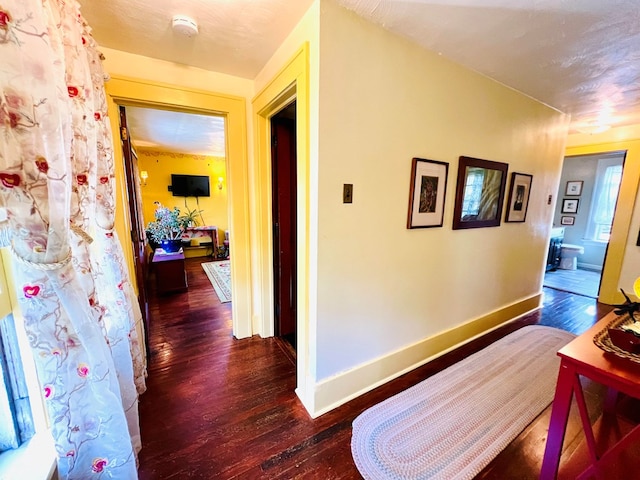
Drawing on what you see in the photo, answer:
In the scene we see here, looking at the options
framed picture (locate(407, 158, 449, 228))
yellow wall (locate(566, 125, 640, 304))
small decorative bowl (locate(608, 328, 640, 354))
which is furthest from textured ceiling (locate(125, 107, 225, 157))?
yellow wall (locate(566, 125, 640, 304))

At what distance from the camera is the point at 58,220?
797mm

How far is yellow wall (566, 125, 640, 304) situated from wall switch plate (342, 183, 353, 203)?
14.4 feet

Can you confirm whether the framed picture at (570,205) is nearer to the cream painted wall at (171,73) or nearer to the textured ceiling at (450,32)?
the textured ceiling at (450,32)

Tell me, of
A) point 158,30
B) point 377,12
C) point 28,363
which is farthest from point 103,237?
point 377,12

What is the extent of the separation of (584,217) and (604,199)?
1.50 ft

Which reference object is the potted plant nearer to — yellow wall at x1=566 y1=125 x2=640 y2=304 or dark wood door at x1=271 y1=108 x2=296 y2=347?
dark wood door at x1=271 y1=108 x2=296 y2=347

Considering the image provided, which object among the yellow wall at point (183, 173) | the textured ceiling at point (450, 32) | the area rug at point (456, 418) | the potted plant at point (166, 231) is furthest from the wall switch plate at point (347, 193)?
the yellow wall at point (183, 173)

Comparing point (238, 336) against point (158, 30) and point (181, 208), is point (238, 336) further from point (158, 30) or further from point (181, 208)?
point (181, 208)

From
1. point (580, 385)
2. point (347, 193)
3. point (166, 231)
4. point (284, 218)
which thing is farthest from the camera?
point (166, 231)

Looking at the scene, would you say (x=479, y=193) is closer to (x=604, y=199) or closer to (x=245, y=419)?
(x=245, y=419)

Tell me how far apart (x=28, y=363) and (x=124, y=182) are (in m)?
1.42

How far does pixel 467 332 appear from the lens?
2.52 metres

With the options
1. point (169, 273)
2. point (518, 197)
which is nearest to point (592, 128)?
point (518, 197)

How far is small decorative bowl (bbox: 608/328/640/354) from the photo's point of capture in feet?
3.61
